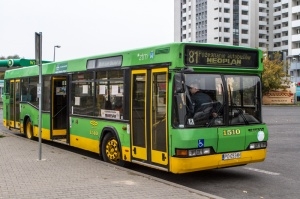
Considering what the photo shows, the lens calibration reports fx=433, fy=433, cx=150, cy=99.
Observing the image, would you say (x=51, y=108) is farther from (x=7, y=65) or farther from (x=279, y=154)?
(x=7, y=65)

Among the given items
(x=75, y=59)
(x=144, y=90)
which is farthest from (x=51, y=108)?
(x=144, y=90)

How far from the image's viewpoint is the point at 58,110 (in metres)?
14.0

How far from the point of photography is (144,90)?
8984mm

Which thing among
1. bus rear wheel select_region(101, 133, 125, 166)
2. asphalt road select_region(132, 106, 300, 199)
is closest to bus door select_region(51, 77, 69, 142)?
bus rear wheel select_region(101, 133, 125, 166)

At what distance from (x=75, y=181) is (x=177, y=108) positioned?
234 cm

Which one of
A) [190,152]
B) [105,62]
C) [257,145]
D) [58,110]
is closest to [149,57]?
[105,62]

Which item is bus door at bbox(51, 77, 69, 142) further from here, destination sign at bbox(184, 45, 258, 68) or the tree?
the tree

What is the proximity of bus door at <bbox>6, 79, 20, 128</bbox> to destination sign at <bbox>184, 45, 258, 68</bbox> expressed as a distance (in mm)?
10715

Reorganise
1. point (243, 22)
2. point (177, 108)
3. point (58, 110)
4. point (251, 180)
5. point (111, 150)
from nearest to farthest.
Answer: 1. point (177, 108)
2. point (251, 180)
3. point (111, 150)
4. point (58, 110)
5. point (243, 22)

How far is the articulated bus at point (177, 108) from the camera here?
805 centimetres

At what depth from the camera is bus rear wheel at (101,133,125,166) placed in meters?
10.1

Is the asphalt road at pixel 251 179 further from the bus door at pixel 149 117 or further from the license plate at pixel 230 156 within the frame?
the bus door at pixel 149 117

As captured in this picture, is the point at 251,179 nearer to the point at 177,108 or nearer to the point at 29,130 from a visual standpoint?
the point at 177,108

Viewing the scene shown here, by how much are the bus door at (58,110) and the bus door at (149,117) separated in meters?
5.10
